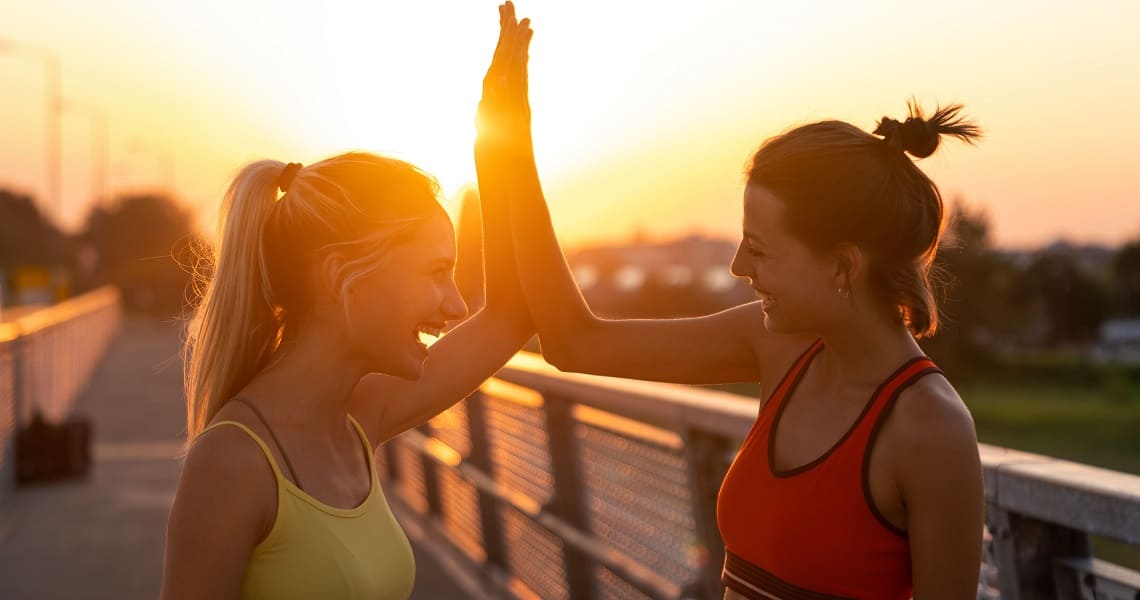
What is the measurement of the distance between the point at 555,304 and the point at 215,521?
1.12 meters

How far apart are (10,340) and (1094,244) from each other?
528ft

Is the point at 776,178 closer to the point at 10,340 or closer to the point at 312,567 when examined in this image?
the point at 312,567

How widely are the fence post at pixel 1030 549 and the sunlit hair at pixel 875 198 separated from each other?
579 mm

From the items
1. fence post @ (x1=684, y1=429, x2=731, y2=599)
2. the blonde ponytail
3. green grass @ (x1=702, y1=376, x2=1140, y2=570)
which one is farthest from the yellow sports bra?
green grass @ (x1=702, y1=376, x2=1140, y2=570)

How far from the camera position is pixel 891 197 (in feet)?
7.25

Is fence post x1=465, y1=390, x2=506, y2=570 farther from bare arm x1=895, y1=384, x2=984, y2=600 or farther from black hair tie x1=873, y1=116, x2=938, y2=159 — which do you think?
bare arm x1=895, y1=384, x2=984, y2=600

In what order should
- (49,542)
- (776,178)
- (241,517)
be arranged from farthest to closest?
(49,542), (776,178), (241,517)

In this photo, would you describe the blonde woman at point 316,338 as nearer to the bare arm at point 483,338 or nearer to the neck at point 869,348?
the bare arm at point 483,338

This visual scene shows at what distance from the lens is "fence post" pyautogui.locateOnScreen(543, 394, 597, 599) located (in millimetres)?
5723

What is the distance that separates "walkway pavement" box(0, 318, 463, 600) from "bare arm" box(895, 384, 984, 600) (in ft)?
9.07

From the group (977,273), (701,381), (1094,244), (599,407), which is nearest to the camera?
(701,381)

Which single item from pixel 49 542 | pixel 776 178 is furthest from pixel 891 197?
pixel 49 542

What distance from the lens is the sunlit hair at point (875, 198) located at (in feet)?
7.27

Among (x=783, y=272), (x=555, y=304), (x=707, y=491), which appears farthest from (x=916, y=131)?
(x=707, y=491)
